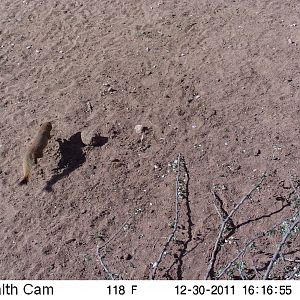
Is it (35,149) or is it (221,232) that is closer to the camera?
(221,232)

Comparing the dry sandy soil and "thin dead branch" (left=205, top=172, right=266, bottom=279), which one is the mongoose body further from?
"thin dead branch" (left=205, top=172, right=266, bottom=279)

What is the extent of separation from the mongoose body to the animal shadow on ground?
0.21m

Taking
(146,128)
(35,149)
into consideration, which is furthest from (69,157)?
(146,128)

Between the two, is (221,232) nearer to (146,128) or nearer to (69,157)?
(146,128)

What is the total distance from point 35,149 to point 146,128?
126 cm

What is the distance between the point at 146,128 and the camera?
19.8ft

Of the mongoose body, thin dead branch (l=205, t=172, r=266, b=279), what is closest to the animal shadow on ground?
the mongoose body

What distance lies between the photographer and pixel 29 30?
774 cm

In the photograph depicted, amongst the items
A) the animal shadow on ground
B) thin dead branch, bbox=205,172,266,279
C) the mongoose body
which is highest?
the mongoose body

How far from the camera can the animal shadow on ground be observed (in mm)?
5628

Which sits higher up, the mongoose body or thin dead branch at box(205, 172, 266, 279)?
the mongoose body

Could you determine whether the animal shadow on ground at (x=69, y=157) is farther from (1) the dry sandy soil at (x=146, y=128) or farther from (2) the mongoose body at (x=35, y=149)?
(2) the mongoose body at (x=35, y=149)

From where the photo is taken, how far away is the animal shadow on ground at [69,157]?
5628mm
